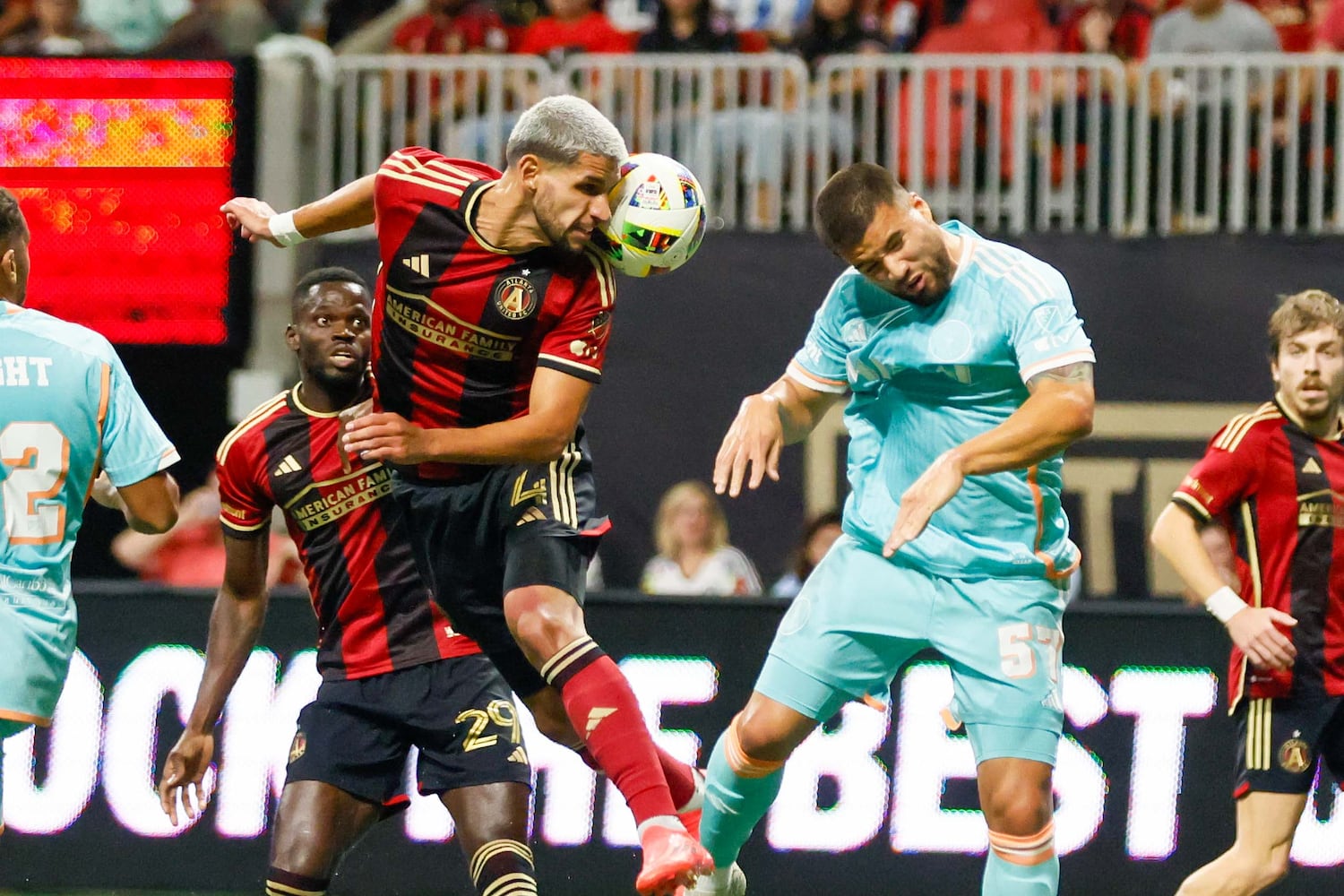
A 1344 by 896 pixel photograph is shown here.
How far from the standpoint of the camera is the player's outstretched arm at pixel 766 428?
17.7 feet

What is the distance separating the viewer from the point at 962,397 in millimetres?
5453

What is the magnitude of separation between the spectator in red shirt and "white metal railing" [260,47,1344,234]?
625 mm

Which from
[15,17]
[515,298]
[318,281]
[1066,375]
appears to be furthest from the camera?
[15,17]

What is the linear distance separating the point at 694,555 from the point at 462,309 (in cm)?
433

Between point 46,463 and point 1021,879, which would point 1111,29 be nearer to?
point 1021,879

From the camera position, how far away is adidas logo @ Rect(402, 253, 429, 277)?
5.29 meters

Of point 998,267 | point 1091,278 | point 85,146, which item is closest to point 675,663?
point 998,267

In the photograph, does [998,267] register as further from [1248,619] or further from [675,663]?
[675,663]

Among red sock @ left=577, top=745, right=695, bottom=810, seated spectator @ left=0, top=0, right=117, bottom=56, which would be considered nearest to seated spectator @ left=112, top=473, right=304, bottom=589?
seated spectator @ left=0, top=0, right=117, bottom=56

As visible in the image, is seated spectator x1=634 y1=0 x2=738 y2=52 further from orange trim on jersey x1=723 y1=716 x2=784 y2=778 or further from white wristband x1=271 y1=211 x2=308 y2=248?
orange trim on jersey x1=723 y1=716 x2=784 y2=778

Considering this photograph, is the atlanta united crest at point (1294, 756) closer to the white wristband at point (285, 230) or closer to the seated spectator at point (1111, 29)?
the white wristband at point (285, 230)

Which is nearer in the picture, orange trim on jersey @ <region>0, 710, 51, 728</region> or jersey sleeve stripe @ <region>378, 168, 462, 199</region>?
orange trim on jersey @ <region>0, 710, 51, 728</region>

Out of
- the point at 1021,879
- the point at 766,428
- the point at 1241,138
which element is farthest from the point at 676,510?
the point at 1021,879

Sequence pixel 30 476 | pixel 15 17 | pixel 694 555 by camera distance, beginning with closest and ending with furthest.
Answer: pixel 30 476 < pixel 694 555 < pixel 15 17
